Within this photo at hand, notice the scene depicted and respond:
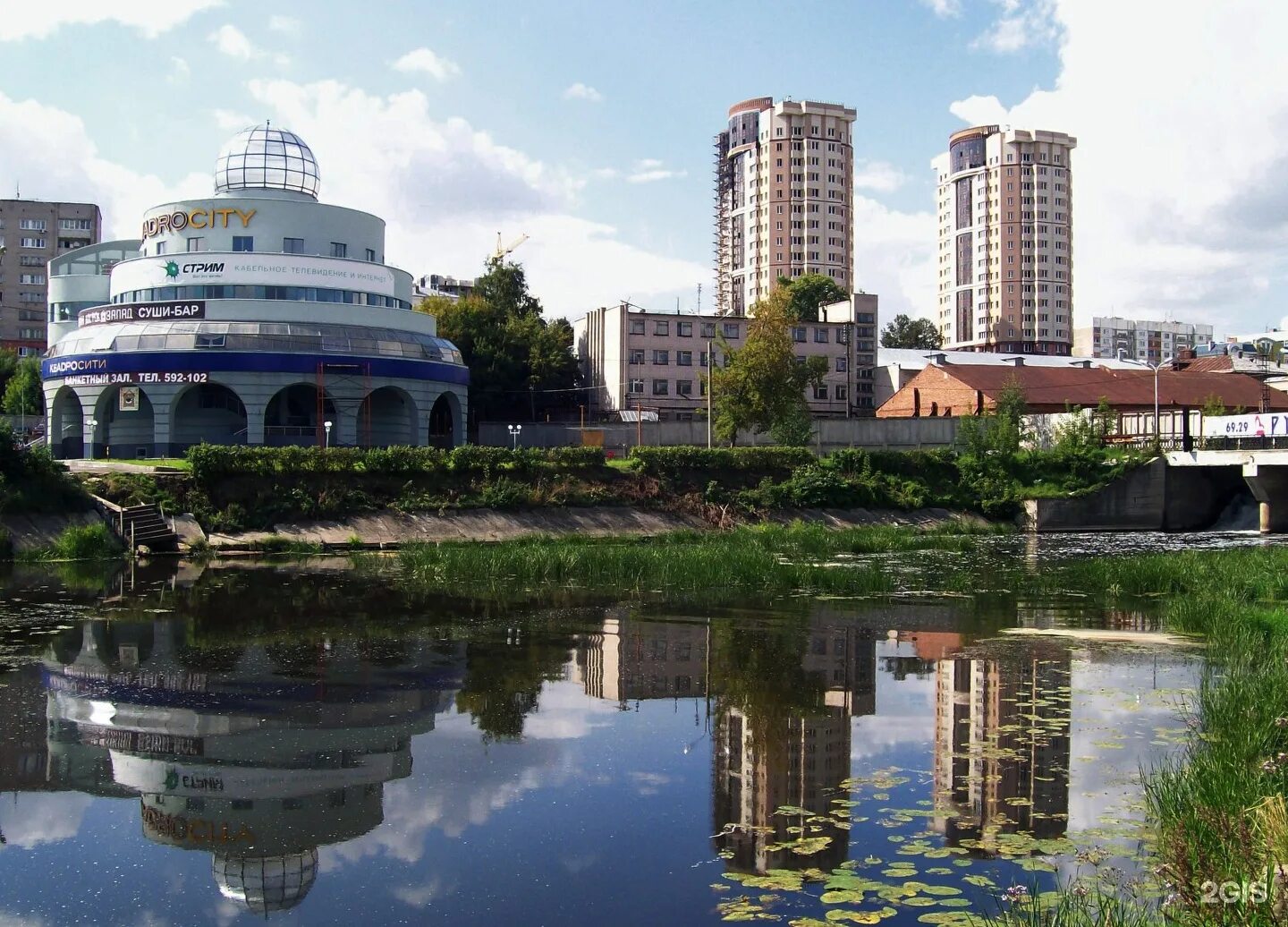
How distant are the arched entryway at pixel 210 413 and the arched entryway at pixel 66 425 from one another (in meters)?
5.50

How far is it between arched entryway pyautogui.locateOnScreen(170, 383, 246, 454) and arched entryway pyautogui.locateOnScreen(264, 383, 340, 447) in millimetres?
1906

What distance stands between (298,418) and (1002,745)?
5742 cm

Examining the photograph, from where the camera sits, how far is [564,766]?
14.8 meters

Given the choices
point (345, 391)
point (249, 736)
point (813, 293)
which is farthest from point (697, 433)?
point (249, 736)

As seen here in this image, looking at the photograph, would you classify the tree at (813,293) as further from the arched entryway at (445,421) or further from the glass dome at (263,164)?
the glass dome at (263,164)

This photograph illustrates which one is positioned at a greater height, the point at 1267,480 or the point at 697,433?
the point at 697,433

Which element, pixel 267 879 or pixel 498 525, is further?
pixel 498 525

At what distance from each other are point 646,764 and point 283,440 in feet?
174

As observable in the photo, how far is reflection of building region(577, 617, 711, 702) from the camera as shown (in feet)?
63.9

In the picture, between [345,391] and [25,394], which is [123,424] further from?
[25,394]

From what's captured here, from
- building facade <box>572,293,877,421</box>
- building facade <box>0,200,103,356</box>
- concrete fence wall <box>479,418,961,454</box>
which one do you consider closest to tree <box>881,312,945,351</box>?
building facade <box>572,293,877,421</box>

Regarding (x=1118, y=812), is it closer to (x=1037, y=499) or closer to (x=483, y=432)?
(x=1037, y=499)

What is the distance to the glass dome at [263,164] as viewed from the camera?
69000 millimetres

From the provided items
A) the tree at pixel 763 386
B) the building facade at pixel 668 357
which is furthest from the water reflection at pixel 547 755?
the building facade at pixel 668 357
